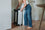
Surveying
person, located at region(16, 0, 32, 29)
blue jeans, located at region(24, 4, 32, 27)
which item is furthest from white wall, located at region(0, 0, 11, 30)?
blue jeans, located at region(24, 4, 32, 27)

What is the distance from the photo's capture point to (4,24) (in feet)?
5.67

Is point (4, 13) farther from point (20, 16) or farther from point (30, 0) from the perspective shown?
point (30, 0)

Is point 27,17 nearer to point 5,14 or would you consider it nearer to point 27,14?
point 27,14

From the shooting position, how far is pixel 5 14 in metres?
1.71

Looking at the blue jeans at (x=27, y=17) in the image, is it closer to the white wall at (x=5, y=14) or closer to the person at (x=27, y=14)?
the person at (x=27, y=14)

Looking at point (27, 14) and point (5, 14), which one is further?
point (27, 14)

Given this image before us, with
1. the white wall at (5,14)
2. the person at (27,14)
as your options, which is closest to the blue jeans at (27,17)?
the person at (27,14)

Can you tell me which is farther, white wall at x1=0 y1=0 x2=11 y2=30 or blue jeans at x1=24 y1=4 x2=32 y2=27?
blue jeans at x1=24 y1=4 x2=32 y2=27

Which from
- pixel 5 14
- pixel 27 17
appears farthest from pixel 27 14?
pixel 5 14

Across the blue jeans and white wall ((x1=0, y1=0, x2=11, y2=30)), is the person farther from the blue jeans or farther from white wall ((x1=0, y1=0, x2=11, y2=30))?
white wall ((x1=0, y1=0, x2=11, y2=30))

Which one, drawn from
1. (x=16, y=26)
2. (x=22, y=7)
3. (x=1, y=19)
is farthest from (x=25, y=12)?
(x=1, y=19)

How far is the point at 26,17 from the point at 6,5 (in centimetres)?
53

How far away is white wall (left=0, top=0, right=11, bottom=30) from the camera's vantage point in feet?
5.50

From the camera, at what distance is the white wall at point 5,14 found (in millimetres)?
1675
